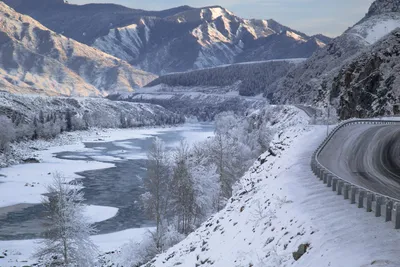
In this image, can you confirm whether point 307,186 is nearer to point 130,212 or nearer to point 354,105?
point 130,212

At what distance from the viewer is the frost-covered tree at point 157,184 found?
40.7m

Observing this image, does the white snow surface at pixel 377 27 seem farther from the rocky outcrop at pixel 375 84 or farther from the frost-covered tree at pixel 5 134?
the frost-covered tree at pixel 5 134

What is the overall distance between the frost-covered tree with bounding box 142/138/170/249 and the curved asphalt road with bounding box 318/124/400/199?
16.4 meters

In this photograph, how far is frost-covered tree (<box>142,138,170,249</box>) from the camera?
1602 inches

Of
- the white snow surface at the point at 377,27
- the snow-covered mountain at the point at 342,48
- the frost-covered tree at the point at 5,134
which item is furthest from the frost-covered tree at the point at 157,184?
the white snow surface at the point at 377,27

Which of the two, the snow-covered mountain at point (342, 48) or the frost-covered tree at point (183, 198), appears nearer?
the frost-covered tree at point (183, 198)

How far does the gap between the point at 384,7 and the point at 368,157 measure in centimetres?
17687

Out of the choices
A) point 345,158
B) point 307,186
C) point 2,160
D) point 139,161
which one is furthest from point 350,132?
point 2,160

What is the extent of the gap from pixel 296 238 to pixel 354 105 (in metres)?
59.6

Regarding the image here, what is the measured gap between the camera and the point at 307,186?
811 inches

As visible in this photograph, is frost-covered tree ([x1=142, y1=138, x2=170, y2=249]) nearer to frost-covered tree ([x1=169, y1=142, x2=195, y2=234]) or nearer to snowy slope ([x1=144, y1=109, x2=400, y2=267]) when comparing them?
frost-covered tree ([x1=169, y1=142, x2=195, y2=234])

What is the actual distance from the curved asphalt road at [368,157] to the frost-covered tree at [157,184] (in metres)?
16.4

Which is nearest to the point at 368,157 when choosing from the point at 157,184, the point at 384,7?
the point at 157,184

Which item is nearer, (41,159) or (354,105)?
(354,105)
